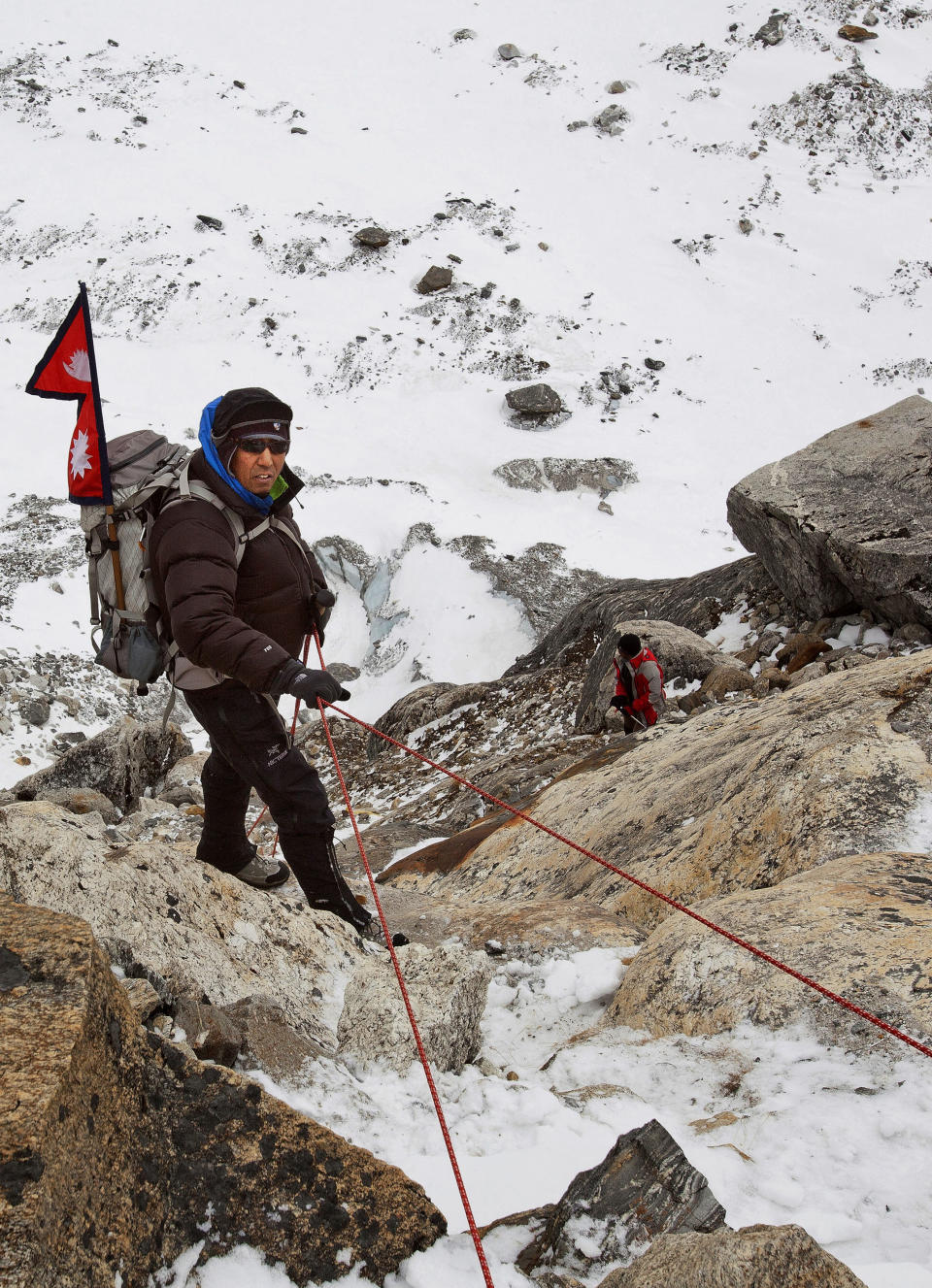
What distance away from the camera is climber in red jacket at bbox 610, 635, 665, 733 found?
31.2ft

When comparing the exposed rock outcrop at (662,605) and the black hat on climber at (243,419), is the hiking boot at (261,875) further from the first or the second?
the exposed rock outcrop at (662,605)

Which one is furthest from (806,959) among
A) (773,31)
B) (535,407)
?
(773,31)

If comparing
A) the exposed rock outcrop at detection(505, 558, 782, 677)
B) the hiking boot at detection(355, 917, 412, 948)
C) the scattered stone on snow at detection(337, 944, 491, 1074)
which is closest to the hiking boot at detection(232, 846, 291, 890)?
the hiking boot at detection(355, 917, 412, 948)

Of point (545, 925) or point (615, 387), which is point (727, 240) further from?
point (545, 925)

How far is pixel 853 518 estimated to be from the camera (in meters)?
9.23

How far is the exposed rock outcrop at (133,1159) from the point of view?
66.5 inches

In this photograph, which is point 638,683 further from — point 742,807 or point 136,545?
point 136,545

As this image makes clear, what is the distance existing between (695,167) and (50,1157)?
44620 millimetres

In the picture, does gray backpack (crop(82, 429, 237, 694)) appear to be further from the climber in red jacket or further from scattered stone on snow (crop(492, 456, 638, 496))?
scattered stone on snow (crop(492, 456, 638, 496))

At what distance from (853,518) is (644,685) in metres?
2.74

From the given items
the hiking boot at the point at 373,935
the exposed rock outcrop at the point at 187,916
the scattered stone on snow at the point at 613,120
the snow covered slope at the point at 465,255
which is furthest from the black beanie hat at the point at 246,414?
the scattered stone on snow at the point at 613,120

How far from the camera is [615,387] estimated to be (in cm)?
3098

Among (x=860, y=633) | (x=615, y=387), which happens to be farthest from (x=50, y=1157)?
(x=615, y=387)

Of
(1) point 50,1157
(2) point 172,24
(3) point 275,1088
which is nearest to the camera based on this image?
Result: (1) point 50,1157
